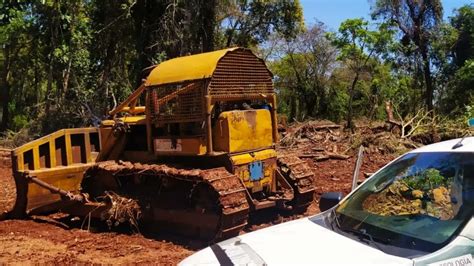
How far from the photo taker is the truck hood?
3.04 metres

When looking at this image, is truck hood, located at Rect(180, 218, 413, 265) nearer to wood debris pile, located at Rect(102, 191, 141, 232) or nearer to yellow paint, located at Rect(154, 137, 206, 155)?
yellow paint, located at Rect(154, 137, 206, 155)

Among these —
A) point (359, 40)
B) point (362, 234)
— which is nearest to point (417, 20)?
point (359, 40)

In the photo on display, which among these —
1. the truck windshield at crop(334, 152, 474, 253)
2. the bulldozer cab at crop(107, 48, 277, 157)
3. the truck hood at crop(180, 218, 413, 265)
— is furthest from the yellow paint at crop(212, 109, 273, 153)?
the truck hood at crop(180, 218, 413, 265)

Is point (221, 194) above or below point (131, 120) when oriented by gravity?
below

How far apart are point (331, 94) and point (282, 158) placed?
2889cm

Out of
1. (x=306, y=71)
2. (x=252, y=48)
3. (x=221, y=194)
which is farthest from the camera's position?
(x=306, y=71)

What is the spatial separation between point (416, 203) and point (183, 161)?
17.8ft

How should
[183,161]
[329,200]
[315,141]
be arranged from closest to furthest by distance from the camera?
[329,200] < [183,161] < [315,141]

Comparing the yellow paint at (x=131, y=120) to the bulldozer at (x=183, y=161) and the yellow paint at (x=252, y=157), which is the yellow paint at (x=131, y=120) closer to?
the bulldozer at (x=183, y=161)

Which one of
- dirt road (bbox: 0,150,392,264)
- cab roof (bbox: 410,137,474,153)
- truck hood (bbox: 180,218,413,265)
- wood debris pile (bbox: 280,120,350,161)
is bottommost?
dirt road (bbox: 0,150,392,264)

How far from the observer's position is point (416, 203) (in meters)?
3.79

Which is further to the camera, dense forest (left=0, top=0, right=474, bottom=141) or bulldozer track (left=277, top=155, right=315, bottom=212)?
dense forest (left=0, top=0, right=474, bottom=141)

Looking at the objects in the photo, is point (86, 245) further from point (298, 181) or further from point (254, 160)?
point (298, 181)

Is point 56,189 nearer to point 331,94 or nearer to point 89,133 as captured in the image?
point 89,133
